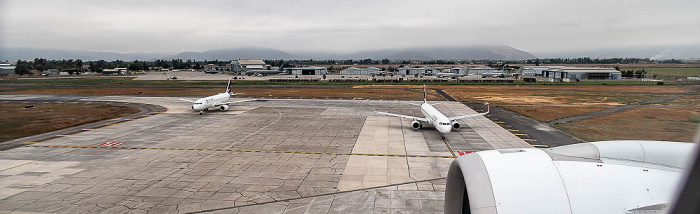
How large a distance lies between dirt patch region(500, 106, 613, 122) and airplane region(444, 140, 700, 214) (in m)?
43.8

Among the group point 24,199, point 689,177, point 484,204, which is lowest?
point 24,199

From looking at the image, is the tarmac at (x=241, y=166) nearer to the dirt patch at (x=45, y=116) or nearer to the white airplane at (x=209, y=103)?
the white airplane at (x=209, y=103)

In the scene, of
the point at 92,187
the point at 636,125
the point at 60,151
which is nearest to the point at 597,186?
the point at 92,187

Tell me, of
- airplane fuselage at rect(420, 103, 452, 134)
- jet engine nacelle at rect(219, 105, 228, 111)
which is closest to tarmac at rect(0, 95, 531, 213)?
airplane fuselage at rect(420, 103, 452, 134)

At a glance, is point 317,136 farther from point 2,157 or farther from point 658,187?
point 658,187

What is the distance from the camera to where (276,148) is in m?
33.2

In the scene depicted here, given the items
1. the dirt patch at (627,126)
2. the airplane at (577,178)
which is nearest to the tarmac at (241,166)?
the dirt patch at (627,126)

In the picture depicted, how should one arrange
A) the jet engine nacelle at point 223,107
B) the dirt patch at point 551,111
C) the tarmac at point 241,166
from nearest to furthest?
the tarmac at point 241,166 → the dirt patch at point 551,111 → the jet engine nacelle at point 223,107

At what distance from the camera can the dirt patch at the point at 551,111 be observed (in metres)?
50.4

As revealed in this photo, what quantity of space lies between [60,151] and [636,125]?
59.9 m

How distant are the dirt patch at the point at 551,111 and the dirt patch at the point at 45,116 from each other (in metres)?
59.6

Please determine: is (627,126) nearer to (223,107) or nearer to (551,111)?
(551,111)

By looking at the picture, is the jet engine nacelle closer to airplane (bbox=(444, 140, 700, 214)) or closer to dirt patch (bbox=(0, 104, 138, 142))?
dirt patch (bbox=(0, 104, 138, 142))

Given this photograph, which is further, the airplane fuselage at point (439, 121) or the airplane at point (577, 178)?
the airplane fuselage at point (439, 121)
